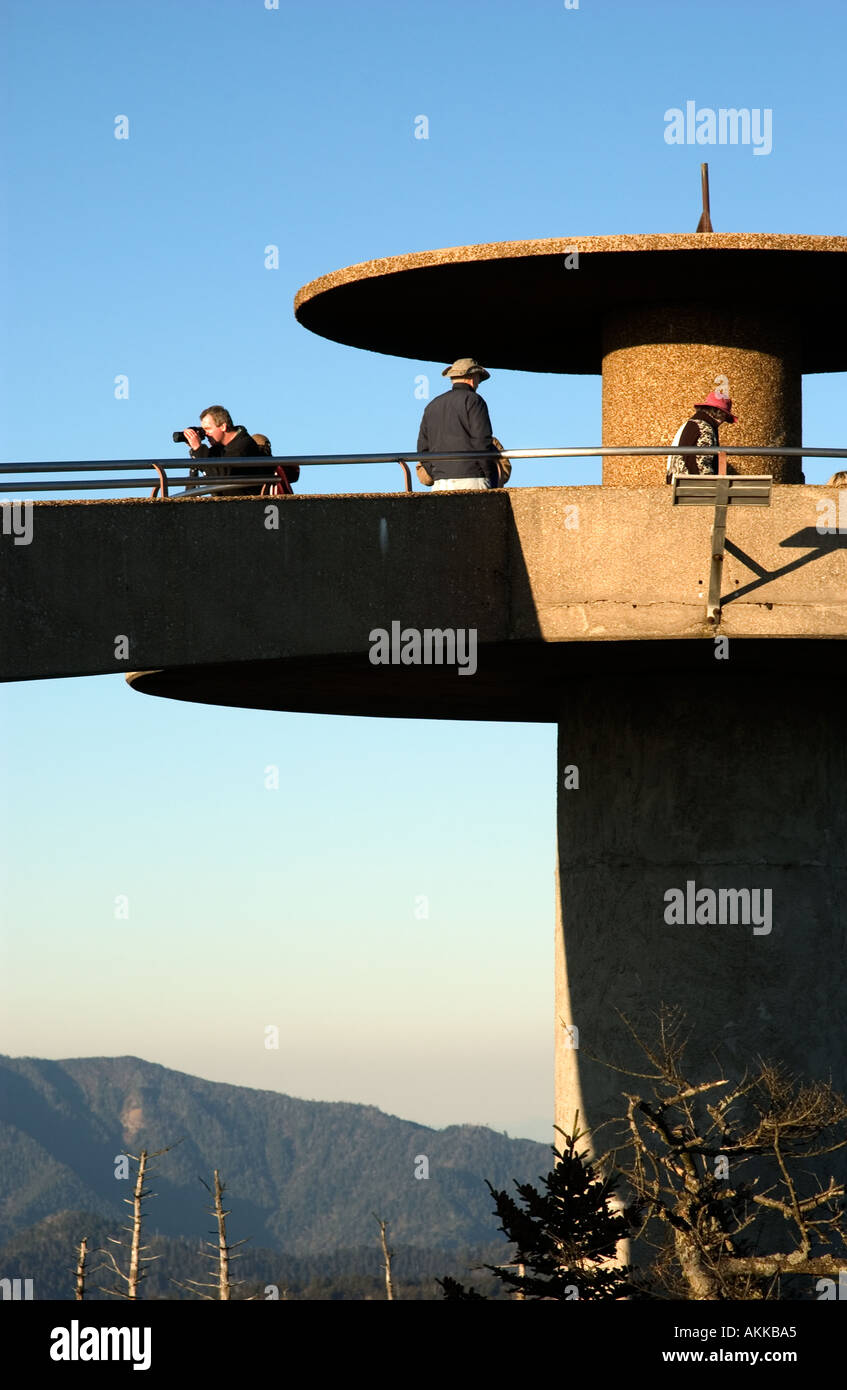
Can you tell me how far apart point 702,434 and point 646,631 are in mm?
1980

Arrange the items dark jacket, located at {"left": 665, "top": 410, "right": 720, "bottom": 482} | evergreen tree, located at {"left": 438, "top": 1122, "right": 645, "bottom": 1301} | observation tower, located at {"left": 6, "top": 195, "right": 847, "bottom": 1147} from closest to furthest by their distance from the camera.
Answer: observation tower, located at {"left": 6, "top": 195, "right": 847, "bottom": 1147} < evergreen tree, located at {"left": 438, "top": 1122, "right": 645, "bottom": 1301} < dark jacket, located at {"left": 665, "top": 410, "right": 720, "bottom": 482}

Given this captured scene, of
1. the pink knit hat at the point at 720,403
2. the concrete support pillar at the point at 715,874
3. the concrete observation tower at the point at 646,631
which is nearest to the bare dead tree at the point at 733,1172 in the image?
the concrete support pillar at the point at 715,874

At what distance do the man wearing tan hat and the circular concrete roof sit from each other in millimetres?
1787

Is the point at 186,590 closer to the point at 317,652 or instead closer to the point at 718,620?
the point at 317,652

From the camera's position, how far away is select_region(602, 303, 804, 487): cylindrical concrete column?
64.1ft

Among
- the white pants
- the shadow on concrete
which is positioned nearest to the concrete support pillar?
the shadow on concrete

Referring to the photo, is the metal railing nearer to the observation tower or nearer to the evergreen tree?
the observation tower

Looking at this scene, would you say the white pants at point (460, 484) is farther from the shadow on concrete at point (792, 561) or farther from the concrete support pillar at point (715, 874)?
the concrete support pillar at point (715, 874)

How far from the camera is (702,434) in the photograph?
17609mm

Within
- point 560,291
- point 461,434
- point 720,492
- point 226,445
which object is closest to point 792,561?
point 720,492

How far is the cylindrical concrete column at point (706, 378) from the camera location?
1955 centimetres
